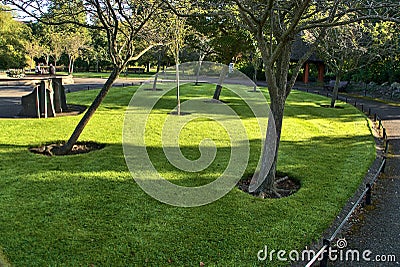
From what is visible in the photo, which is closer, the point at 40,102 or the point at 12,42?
the point at 40,102

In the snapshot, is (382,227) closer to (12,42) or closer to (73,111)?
(73,111)

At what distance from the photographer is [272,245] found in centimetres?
507

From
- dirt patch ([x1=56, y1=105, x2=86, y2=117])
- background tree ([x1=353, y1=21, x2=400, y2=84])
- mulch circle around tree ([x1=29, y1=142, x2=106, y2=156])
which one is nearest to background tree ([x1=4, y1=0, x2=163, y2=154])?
mulch circle around tree ([x1=29, y1=142, x2=106, y2=156])

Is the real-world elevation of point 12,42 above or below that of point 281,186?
above

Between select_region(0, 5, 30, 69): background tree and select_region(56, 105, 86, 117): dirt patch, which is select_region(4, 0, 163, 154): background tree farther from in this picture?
select_region(0, 5, 30, 69): background tree

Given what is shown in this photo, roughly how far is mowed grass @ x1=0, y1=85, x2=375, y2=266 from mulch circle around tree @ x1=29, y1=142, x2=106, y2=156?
27 centimetres

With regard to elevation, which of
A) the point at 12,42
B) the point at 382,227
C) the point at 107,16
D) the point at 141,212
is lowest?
the point at 382,227

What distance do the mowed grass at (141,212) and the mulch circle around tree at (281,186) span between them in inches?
8.0

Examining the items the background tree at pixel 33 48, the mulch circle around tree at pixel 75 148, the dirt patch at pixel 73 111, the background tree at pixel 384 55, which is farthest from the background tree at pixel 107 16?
the background tree at pixel 33 48

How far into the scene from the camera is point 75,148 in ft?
32.6

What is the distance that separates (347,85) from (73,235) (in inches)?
1250

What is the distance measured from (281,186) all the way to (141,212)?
319cm

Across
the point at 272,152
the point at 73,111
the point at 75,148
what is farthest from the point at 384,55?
the point at 75,148

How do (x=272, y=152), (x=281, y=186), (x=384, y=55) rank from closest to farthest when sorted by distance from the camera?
(x=272, y=152), (x=281, y=186), (x=384, y=55)
